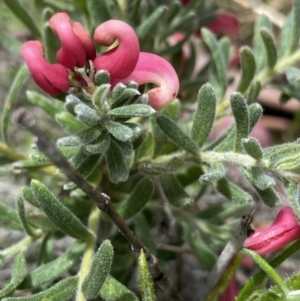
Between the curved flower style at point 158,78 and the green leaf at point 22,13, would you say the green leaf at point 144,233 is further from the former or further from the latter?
the green leaf at point 22,13

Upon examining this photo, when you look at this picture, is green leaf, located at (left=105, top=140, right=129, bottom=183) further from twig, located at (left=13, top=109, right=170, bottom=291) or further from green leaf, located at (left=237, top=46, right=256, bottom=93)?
green leaf, located at (left=237, top=46, right=256, bottom=93)

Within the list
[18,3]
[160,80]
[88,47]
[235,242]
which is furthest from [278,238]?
[18,3]

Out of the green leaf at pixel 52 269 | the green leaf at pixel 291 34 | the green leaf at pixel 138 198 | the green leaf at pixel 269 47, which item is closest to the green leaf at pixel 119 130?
the green leaf at pixel 138 198

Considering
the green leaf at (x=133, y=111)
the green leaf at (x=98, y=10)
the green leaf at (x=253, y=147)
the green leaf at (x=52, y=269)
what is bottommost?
the green leaf at (x=52, y=269)

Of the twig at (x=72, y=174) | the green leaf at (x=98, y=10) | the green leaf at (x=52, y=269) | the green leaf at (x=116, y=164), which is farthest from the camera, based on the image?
the green leaf at (x=98, y=10)

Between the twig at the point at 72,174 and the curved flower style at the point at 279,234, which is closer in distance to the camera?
the twig at the point at 72,174

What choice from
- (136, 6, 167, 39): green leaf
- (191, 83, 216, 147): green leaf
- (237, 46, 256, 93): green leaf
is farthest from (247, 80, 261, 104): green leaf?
(136, 6, 167, 39): green leaf

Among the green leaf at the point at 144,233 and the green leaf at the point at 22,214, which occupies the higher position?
the green leaf at the point at 22,214
